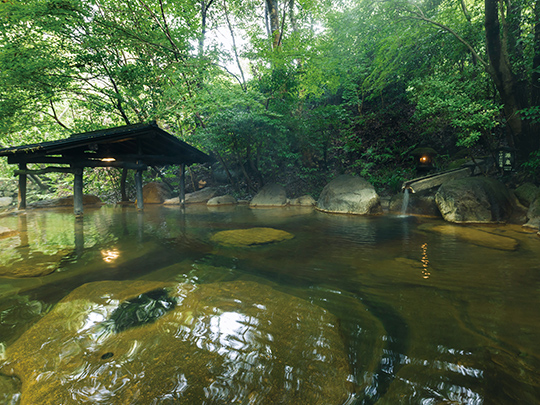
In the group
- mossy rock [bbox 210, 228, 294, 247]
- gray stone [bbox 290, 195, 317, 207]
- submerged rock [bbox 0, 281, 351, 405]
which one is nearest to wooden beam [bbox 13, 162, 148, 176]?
mossy rock [bbox 210, 228, 294, 247]

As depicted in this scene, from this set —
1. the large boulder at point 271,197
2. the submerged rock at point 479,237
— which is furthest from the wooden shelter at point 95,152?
the submerged rock at point 479,237

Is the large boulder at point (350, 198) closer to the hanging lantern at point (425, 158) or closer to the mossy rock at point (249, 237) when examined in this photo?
the hanging lantern at point (425, 158)

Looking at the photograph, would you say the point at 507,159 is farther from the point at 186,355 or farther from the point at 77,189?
the point at 77,189

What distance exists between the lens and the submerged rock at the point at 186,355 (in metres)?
1.61

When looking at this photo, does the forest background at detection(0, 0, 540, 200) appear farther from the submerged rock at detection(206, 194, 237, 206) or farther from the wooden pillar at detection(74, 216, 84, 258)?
the wooden pillar at detection(74, 216, 84, 258)

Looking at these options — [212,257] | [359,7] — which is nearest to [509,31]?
[359,7]

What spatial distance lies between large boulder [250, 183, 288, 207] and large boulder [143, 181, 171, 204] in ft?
21.9

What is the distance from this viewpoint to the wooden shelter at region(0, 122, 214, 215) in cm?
823

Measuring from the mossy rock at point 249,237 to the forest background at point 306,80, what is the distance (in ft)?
21.1

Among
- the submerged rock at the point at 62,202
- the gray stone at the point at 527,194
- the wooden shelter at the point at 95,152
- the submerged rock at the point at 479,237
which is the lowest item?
the submerged rock at the point at 62,202

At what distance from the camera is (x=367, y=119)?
508 inches

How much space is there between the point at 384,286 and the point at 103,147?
11.2m

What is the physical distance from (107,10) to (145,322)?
49.2ft

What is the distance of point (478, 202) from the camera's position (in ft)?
23.2
